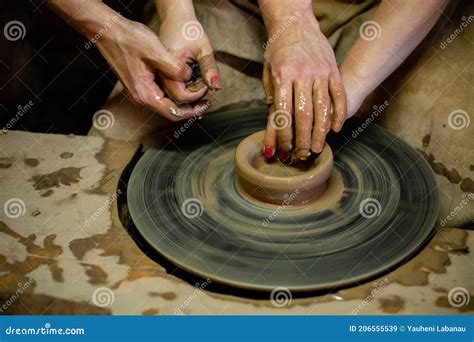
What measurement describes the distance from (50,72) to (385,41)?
2.22 meters

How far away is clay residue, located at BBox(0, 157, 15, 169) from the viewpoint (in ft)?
6.85

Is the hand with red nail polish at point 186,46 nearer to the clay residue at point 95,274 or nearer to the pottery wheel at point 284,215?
the pottery wheel at point 284,215

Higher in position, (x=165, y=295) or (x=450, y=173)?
(x=450, y=173)

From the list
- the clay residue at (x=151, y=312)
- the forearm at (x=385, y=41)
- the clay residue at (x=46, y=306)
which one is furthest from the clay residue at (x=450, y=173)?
the clay residue at (x=46, y=306)

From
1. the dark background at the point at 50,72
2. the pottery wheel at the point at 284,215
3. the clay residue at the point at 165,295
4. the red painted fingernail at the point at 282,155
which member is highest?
the red painted fingernail at the point at 282,155

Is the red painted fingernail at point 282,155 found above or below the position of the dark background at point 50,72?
above

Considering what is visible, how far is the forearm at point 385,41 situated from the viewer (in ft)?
6.66

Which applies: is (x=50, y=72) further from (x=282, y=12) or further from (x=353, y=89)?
(x=353, y=89)

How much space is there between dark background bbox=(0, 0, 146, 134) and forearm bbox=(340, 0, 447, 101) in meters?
1.48

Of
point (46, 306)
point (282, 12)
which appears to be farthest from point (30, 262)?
point (282, 12)

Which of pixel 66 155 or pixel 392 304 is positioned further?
pixel 66 155

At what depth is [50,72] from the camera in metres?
3.54

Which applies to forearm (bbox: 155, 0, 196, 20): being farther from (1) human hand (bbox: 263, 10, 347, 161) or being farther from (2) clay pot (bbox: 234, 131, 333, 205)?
(2) clay pot (bbox: 234, 131, 333, 205)

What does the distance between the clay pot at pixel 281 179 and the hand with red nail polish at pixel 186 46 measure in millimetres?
265
